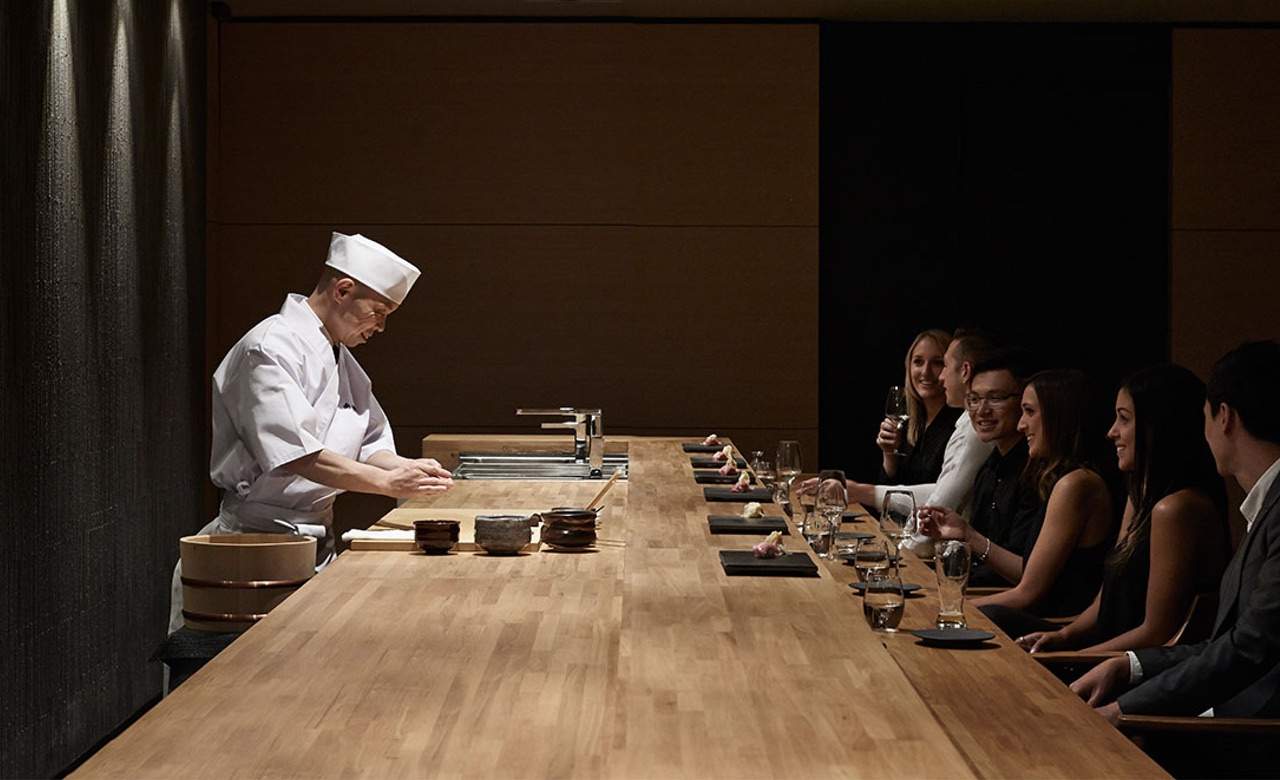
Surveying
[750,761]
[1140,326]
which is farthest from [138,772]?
[1140,326]

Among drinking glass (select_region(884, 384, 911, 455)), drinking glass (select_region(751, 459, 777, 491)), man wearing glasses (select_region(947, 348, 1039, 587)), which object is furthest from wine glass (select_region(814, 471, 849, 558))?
drinking glass (select_region(884, 384, 911, 455))

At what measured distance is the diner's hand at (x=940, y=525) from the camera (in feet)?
10.8

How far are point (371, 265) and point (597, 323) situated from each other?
2.64 metres

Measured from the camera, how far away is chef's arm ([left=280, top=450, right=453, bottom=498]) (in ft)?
11.9

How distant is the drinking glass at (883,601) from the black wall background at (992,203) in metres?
4.38

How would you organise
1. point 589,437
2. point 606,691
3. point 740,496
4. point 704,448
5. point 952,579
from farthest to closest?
1. point 704,448
2. point 589,437
3. point 740,496
4. point 952,579
5. point 606,691

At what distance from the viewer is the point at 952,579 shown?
7.98ft

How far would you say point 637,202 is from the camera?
21.8 feet

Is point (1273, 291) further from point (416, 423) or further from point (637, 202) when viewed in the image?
point (416, 423)

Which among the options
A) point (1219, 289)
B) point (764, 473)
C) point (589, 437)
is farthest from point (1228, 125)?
point (589, 437)

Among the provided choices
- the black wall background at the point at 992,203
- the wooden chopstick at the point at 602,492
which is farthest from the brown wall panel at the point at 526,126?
the wooden chopstick at the point at 602,492

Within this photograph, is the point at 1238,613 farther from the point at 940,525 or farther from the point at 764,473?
the point at 764,473

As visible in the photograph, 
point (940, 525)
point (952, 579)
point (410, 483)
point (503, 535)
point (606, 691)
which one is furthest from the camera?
point (410, 483)

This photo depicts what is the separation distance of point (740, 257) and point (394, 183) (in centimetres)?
158
